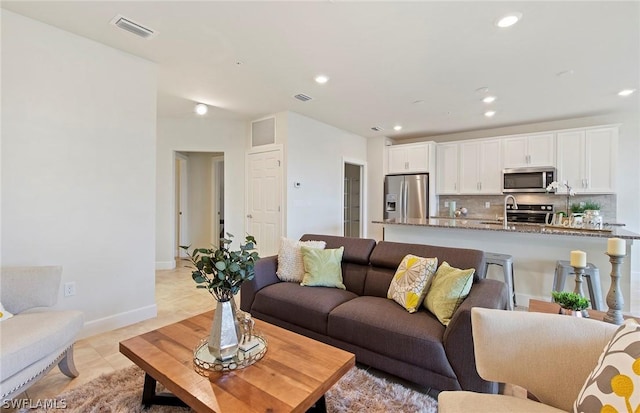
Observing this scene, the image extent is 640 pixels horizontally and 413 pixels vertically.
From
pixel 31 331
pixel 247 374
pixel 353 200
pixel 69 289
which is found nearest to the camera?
pixel 247 374

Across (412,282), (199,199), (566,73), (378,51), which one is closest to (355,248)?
(412,282)

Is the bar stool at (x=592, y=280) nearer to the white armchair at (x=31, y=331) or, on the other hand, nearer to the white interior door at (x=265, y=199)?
the white interior door at (x=265, y=199)

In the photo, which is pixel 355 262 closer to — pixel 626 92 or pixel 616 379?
pixel 616 379

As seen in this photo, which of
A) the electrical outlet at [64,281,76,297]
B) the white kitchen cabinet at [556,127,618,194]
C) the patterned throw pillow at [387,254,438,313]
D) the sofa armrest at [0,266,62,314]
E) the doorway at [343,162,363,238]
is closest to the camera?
the sofa armrest at [0,266,62,314]

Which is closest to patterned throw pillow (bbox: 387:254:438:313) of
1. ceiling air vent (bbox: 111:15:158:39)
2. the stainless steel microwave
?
ceiling air vent (bbox: 111:15:158:39)

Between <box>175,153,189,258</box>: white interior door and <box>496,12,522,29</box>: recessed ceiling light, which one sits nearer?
<box>496,12,522,29</box>: recessed ceiling light

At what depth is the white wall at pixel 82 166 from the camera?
7.14 feet

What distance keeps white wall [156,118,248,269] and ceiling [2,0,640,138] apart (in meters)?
0.69

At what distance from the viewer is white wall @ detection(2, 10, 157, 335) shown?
85.7 inches

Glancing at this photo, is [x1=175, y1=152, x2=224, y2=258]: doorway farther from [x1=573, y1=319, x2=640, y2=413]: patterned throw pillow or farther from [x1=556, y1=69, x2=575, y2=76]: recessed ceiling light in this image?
[x1=573, y1=319, x2=640, y2=413]: patterned throw pillow

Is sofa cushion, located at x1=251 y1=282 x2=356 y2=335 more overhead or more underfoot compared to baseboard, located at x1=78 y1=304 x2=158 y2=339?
more overhead

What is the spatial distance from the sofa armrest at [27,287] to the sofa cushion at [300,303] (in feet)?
4.57

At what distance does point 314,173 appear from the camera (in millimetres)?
4949

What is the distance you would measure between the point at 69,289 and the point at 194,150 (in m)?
3.08
